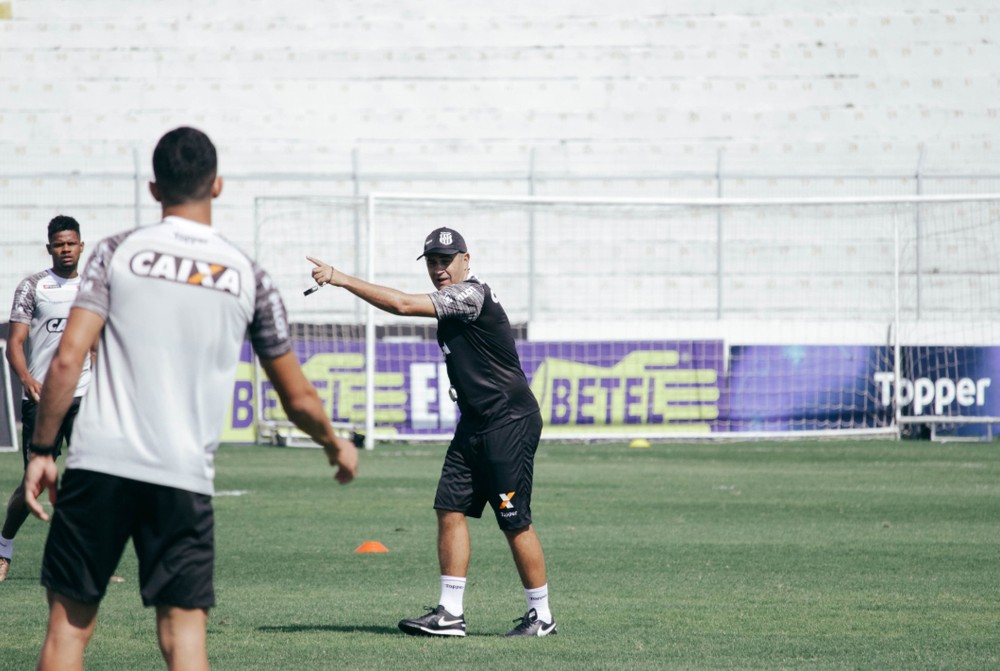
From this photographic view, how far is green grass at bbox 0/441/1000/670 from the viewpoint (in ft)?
22.1


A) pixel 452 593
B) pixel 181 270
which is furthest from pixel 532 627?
pixel 181 270

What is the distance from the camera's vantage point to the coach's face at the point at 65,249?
952 centimetres

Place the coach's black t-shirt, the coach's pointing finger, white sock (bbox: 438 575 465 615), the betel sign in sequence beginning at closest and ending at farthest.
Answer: the coach's pointing finger, white sock (bbox: 438 575 465 615), the coach's black t-shirt, the betel sign

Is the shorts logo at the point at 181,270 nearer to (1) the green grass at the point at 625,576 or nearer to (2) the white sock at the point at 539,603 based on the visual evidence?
(1) the green grass at the point at 625,576

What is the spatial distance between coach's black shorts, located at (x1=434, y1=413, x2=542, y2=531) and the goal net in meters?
11.4

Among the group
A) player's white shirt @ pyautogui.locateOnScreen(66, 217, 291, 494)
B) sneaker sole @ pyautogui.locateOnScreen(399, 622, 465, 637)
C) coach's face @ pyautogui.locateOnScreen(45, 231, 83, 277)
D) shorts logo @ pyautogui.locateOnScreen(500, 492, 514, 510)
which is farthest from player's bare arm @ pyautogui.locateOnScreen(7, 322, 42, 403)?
player's white shirt @ pyautogui.locateOnScreen(66, 217, 291, 494)

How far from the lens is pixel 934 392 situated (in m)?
20.5

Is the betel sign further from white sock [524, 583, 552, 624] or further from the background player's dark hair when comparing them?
white sock [524, 583, 552, 624]

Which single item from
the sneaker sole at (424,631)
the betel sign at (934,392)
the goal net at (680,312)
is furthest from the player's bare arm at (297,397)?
the betel sign at (934,392)

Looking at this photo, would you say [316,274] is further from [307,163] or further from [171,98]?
[171,98]

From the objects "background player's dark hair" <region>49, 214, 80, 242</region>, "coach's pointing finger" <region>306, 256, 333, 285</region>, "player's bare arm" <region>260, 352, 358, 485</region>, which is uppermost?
"background player's dark hair" <region>49, 214, 80, 242</region>

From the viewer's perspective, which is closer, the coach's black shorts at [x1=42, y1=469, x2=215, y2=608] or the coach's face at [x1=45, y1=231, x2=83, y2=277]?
the coach's black shorts at [x1=42, y1=469, x2=215, y2=608]

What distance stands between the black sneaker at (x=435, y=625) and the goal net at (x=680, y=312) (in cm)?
1177

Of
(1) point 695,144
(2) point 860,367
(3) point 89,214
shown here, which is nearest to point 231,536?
(2) point 860,367
